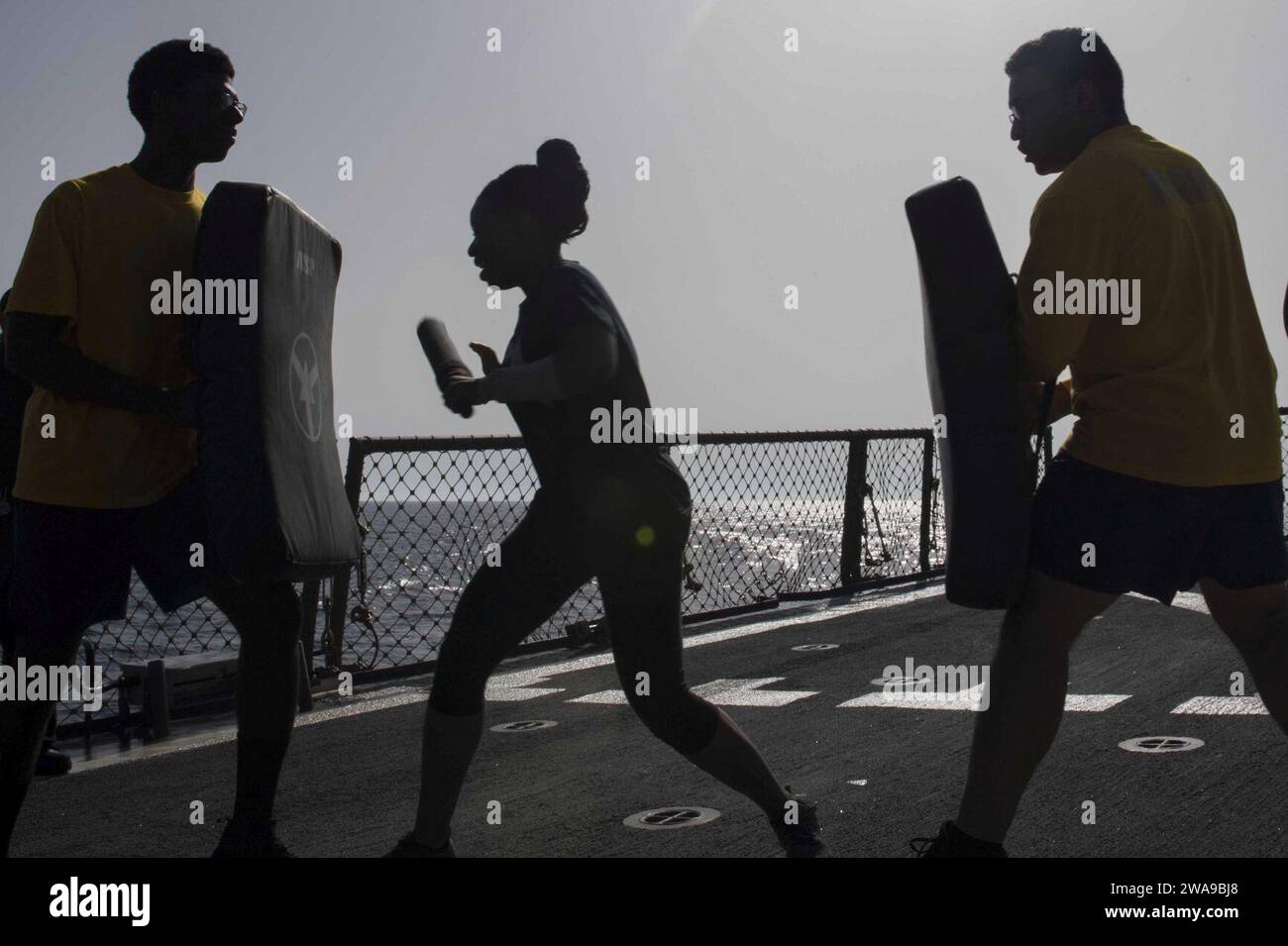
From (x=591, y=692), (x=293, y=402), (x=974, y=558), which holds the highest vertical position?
(x=293, y=402)

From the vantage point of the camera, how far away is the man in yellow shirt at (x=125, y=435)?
3.03 meters

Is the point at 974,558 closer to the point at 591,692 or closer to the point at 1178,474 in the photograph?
the point at 1178,474

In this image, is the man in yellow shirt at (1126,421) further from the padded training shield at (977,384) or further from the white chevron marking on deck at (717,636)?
the white chevron marking on deck at (717,636)

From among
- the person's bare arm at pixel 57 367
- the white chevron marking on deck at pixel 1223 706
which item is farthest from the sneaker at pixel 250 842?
the white chevron marking on deck at pixel 1223 706

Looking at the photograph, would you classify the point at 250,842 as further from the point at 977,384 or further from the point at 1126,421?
the point at 1126,421

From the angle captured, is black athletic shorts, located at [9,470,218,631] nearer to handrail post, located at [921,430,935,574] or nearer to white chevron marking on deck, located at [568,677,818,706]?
white chevron marking on deck, located at [568,677,818,706]

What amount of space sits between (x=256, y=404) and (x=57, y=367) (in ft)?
1.61

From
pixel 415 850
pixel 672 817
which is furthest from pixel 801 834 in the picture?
pixel 415 850

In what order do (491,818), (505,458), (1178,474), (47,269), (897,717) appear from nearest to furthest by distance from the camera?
(1178,474), (47,269), (491,818), (897,717), (505,458)

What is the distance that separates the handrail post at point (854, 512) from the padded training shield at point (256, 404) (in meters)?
8.08

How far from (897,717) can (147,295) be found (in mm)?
3436
